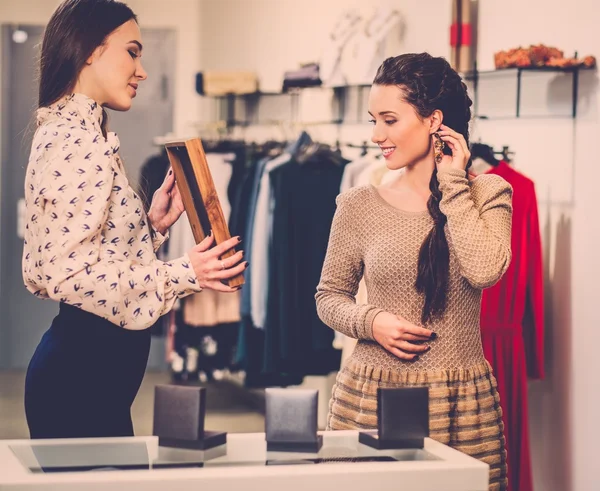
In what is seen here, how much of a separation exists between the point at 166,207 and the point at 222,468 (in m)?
0.96

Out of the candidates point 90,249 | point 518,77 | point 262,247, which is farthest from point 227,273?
point 262,247

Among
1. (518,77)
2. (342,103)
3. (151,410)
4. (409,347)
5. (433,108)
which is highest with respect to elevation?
(342,103)

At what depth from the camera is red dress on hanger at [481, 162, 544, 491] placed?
3404mm

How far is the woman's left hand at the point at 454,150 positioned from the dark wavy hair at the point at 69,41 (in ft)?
2.80

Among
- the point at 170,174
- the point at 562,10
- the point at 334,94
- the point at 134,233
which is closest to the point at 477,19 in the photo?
the point at 562,10

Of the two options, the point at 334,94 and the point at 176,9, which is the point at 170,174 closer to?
the point at 334,94

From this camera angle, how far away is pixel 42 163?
1938 millimetres

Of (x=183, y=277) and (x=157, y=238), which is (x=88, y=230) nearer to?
(x=183, y=277)

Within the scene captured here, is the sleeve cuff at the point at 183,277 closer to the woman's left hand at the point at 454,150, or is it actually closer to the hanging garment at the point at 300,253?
the woman's left hand at the point at 454,150

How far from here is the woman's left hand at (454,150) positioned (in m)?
2.38

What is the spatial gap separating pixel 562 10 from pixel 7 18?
5.18m

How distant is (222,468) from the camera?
155 centimetres

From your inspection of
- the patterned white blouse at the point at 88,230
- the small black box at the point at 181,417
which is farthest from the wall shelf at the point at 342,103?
the small black box at the point at 181,417

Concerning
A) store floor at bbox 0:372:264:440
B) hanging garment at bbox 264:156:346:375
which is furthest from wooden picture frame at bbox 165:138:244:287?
store floor at bbox 0:372:264:440
